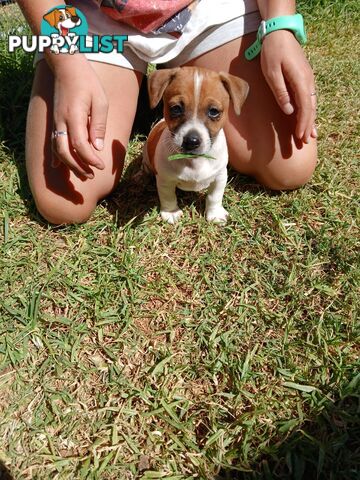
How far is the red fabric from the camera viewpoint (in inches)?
114

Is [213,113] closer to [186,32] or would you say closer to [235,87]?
[235,87]

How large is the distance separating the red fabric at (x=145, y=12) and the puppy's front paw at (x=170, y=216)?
49.5 inches

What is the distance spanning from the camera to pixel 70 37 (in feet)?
9.91

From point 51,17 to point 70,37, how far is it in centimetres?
18

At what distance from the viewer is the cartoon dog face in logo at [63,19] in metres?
2.89

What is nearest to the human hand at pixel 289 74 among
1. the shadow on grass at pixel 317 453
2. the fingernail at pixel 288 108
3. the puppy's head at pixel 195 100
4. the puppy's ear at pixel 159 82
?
the fingernail at pixel 288 108

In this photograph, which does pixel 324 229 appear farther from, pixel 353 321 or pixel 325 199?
pixel 353 321

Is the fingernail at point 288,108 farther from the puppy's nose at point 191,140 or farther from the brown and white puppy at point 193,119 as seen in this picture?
the puppy's nose at point 191,140

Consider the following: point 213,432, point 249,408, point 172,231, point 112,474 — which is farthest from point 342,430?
point 172,231

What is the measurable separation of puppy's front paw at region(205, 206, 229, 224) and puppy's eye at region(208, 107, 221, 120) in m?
0.79

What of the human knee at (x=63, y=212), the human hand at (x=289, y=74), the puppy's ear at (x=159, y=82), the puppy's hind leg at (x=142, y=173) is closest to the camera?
the puppy's ear at (x=159, y=82)

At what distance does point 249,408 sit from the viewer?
2287 millimetres

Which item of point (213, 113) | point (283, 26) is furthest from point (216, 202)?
point (283, 26)

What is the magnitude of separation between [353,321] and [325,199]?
107 centimetres
